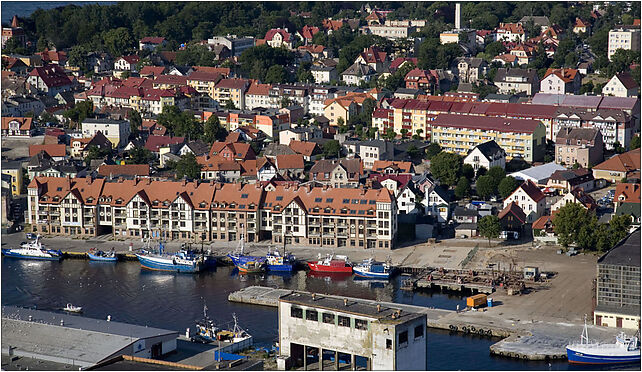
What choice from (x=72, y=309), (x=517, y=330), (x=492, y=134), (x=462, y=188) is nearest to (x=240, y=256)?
(x=72, y=309)

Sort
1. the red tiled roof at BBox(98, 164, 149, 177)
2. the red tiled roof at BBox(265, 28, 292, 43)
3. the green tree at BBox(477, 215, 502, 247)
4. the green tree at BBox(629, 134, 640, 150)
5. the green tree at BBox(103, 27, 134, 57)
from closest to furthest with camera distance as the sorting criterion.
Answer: the green tree at BBox(477, 215, 502, 247) < the red tiled roof at BBox(98, 164, 149, 177) < the green tree at BBox(629, 134, 640, 150) < the green tree at BBox(103, 27, 134, 57) < the red tiled roof at BBox(265, 28, 292, 43)

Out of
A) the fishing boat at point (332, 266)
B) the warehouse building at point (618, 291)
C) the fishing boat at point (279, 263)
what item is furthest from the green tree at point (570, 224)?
the fishing boat at point (279, 263)

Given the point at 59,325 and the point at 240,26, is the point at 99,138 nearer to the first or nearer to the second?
the point at 59,325

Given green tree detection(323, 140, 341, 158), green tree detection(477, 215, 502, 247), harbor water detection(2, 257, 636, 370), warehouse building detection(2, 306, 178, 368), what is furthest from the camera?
green tree detection(323, 140, 341, 158)

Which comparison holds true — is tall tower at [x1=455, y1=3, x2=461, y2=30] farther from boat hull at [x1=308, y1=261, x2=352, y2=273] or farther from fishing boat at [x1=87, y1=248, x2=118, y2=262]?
boat hull at [x1=308, y1=261, x2=352, y2=273]

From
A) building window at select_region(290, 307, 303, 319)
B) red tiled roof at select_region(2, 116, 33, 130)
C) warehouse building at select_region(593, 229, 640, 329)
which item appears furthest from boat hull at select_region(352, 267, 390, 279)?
red tiled roof at select_region(2, 116, 33, 130)

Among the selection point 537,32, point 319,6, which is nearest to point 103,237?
point 537,32

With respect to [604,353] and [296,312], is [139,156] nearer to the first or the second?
[296,312]

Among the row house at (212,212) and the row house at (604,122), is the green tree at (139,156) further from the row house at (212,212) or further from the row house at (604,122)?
the row house at (604,122)
